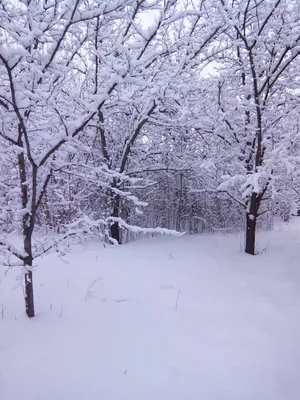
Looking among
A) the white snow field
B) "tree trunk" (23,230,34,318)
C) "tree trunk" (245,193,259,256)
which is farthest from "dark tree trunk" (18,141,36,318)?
"tree trunk" (245,193,259,256)

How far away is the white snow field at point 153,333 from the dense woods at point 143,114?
0.59m

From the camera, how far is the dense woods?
3086 mm

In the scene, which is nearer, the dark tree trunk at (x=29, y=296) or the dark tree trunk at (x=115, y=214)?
the dark tree trunk at (x=29, y=296)

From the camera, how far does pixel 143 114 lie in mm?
5297

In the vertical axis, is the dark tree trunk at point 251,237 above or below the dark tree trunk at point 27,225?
below

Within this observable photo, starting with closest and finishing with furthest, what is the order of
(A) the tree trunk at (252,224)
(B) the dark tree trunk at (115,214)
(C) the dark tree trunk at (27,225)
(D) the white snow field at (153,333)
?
(D) the white snow field at (153,333)
(C) the dark tree trunk at (27,225)
(A) the tree trunk at (252,224)
(B) the dark tree trunk at (115,214)

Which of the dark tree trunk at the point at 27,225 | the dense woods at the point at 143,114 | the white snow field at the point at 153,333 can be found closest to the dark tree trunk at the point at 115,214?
the dense woods at the point at 143,114

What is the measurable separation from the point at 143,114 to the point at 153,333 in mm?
3333

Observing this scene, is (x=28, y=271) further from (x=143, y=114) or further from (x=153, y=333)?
(x=143, y=114)

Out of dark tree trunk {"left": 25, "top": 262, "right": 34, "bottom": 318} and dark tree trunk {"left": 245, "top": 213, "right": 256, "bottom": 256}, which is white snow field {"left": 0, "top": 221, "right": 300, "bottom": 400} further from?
dark tree trunk {"left": 245, "top": 213, "right": 256, "bottom": 256}

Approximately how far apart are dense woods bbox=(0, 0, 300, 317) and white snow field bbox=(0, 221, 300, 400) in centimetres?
59

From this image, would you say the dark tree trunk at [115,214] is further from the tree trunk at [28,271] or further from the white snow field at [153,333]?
the tree trunk at [28,271]

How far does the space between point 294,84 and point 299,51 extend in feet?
2.14

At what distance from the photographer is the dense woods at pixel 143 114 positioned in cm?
309
